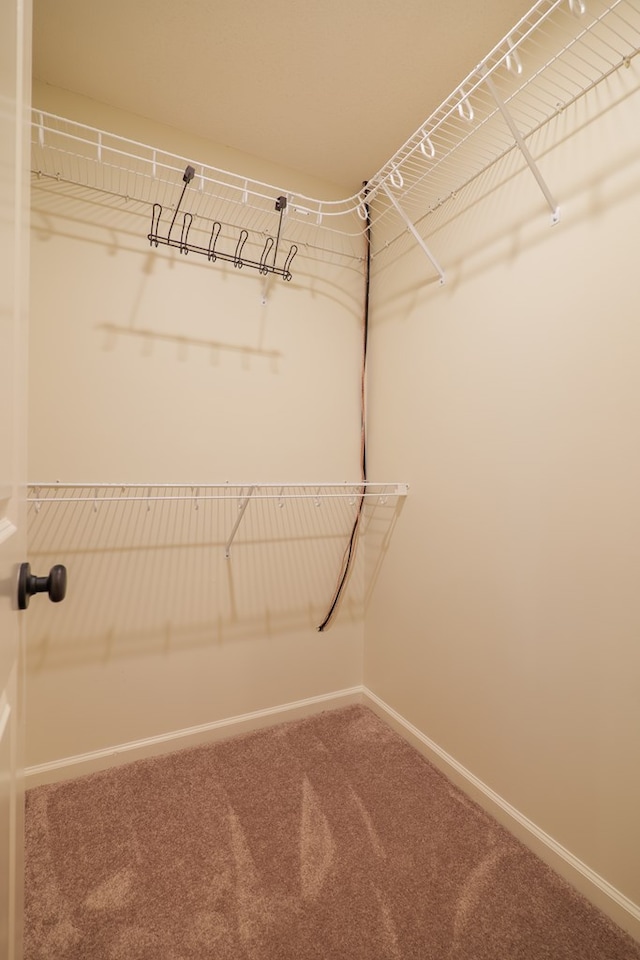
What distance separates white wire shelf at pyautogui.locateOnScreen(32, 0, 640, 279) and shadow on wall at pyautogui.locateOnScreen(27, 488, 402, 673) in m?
1.23

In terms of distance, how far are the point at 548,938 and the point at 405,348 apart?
6.73 ft

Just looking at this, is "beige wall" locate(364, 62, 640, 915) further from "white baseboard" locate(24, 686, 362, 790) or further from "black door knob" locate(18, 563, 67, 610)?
"black door knob" locate(18, 563, 67, 610)

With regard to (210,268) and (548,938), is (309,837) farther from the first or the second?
(210,268)

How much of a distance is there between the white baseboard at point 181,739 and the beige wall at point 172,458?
3 centimetres

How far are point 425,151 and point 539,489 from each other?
1.42m

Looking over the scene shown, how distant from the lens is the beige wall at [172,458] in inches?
65.2

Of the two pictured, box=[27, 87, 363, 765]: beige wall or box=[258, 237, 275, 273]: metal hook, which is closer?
box=[27, 87, 363, 765]: beige wall

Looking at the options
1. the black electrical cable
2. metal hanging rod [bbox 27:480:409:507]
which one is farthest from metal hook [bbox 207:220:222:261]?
metal hanging rod [bbox 27:480:409:507]

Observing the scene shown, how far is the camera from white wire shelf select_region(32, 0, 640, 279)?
1221 mm

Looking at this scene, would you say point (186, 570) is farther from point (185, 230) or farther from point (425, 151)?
point (425, 151)

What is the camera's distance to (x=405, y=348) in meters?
2.02

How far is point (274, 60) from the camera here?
1527 millimetres

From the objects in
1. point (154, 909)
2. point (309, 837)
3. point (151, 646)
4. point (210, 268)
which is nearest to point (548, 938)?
point (309, 837)

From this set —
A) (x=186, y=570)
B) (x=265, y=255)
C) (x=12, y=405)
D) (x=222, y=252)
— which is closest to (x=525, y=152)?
(x=265, y=255)
